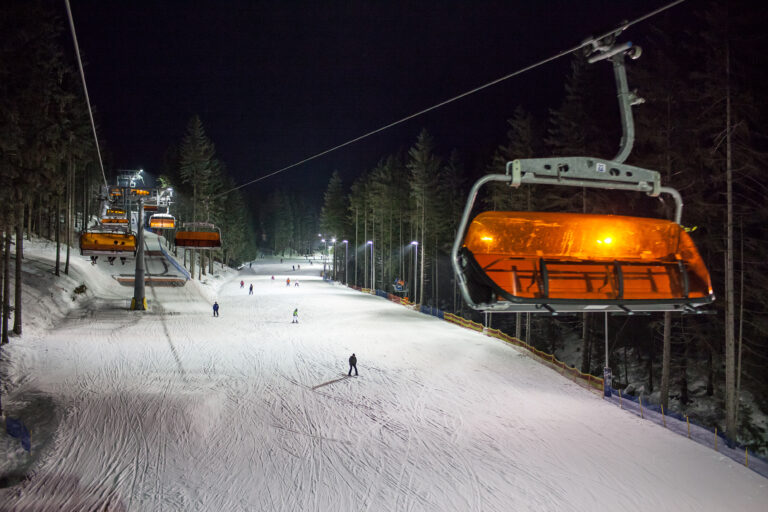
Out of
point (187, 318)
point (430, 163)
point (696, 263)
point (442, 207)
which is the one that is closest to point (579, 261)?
point (696, 263)

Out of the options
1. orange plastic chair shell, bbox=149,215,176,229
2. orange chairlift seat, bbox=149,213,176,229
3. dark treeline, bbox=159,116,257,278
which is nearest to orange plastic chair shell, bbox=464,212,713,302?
dark treeline, bbox=159,116,257,278

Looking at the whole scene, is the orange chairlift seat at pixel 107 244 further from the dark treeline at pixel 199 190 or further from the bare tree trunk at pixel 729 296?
the bare tree trunk at pixel 729 296

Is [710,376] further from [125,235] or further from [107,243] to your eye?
[107,243]

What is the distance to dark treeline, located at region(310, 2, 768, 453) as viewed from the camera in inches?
496

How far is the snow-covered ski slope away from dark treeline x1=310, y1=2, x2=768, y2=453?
13.2 feet

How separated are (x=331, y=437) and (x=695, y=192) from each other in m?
15.0

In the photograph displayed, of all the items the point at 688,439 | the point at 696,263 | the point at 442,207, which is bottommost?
the point at 688,439

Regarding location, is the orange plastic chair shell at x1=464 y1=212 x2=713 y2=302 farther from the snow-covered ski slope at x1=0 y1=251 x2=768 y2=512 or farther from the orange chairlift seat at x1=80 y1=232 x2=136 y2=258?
the orange chairlift seat at x1=80 y1=232 x2=136 y2=258

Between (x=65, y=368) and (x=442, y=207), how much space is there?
39.0m

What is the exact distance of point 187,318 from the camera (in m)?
26.4

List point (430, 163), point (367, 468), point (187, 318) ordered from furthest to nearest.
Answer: point (430, 163) → point (187, 318) → point (367, 468)

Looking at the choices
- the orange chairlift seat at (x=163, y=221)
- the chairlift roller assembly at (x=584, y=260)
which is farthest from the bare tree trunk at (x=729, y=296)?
the orange chairlift seat at (x=163, y=221)

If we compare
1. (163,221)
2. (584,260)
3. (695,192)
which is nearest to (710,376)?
(695,192)

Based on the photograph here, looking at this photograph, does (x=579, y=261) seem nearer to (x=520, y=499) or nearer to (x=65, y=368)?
(x=520, y=499)
